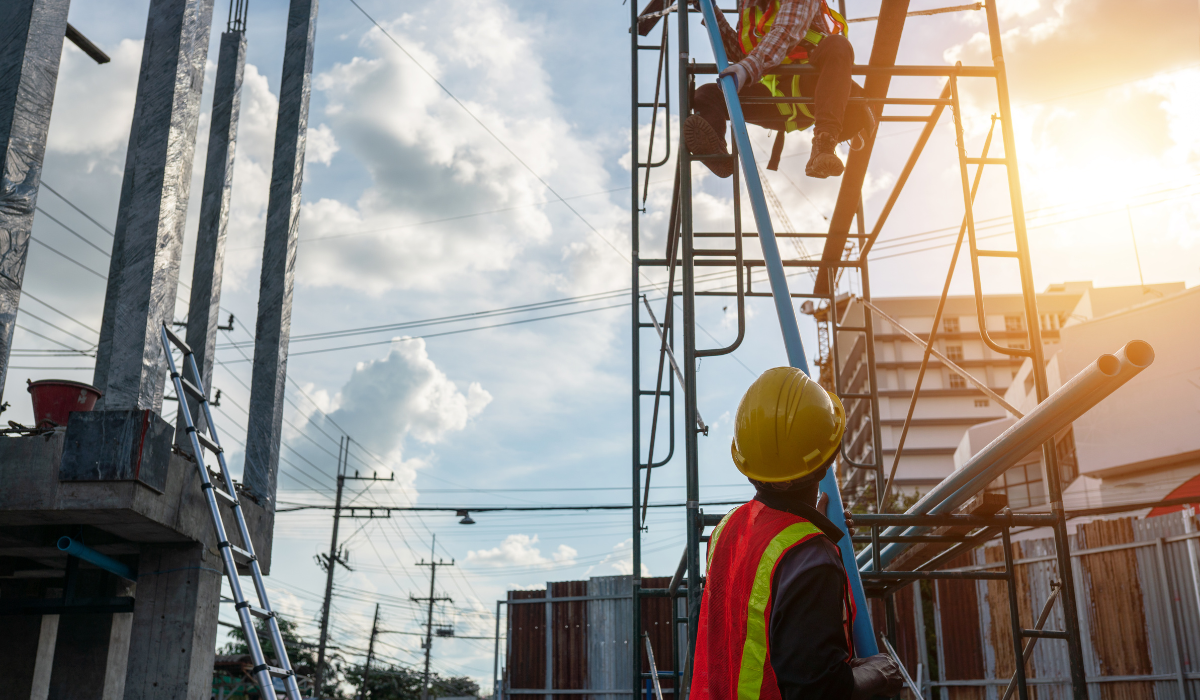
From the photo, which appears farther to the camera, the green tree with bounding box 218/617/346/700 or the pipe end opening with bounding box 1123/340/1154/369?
the green tree with bounding box 218/617/346/700

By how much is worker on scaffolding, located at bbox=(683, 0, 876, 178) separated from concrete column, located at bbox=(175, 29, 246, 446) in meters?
4.74

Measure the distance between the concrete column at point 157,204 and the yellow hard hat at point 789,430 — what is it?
5100 millimetres

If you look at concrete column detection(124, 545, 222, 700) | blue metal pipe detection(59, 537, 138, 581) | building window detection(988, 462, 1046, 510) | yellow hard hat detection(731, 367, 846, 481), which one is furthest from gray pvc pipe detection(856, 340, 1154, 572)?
building window detection(988, 462, 1046, 510)

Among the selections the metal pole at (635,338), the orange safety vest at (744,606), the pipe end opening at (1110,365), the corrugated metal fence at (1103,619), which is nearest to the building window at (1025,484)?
the corrugated metal fence at (1103,619)

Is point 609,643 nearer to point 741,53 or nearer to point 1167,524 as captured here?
point 1167,524

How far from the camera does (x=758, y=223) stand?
325 cm

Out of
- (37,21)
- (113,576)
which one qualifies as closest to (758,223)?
(37,21)

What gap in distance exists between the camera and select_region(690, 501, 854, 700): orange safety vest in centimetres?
197

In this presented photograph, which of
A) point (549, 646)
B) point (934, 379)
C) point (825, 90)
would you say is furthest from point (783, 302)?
point (934, 379)

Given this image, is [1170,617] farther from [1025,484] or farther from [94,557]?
[1025,484]

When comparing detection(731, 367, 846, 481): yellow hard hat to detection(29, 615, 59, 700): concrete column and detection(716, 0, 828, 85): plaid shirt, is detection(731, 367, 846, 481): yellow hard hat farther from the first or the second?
detection(29, 615, 59, 700): concrete column

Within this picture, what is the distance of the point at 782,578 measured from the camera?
197cm

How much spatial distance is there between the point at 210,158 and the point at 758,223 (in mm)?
6801

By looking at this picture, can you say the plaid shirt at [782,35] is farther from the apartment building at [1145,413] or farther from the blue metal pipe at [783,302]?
the apartment building at [1145,413]
